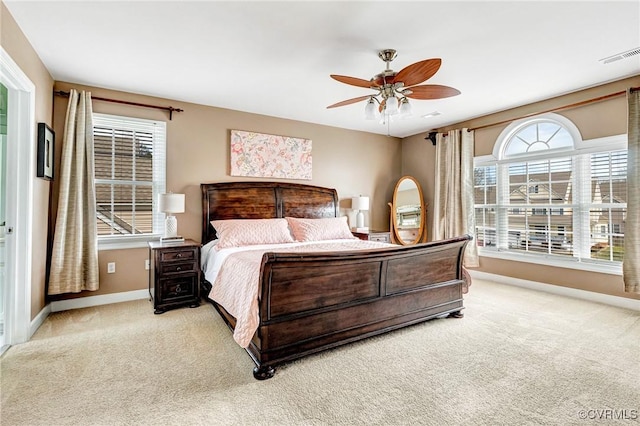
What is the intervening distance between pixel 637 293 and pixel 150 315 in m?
5.27

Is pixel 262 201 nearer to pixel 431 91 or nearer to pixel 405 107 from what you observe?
pixel 405 107

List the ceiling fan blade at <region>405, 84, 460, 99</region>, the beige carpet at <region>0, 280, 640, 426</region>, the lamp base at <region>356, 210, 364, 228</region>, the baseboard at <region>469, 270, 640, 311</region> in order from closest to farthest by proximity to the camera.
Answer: the beige carpet at <region>0, 280, 640, 426</region> → the ceiling fan blade at <region>405, 84, 460, 99</region> → the baseboard at <region>469, 270, 640, 311</region> → the lamp base at <region>356, 210, 364, 228</region>

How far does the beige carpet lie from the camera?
5.74 feet

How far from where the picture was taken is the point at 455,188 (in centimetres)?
507

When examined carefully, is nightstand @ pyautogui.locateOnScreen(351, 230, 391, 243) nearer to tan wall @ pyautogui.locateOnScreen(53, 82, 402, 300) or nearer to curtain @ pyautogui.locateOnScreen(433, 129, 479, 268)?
tan wall @ pyautogui.locateOnScreen(53, 82, 402, 300)

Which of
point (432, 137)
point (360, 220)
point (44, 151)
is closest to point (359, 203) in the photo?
point (360, 220)

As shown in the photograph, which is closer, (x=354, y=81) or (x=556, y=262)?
(x=354, y=81)

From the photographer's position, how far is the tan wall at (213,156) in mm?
3777

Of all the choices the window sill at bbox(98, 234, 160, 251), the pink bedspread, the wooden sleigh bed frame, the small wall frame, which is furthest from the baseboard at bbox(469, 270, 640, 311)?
the small wall frame

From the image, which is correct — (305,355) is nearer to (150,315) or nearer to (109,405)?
(109,405)

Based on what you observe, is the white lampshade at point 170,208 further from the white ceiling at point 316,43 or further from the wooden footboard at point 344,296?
the wooden footboard at point 344,296

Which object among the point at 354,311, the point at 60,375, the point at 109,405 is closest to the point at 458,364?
the point at 354,311

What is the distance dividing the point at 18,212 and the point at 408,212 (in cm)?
531

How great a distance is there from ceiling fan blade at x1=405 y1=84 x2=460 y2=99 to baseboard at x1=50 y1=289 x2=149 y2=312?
12.8 ft
